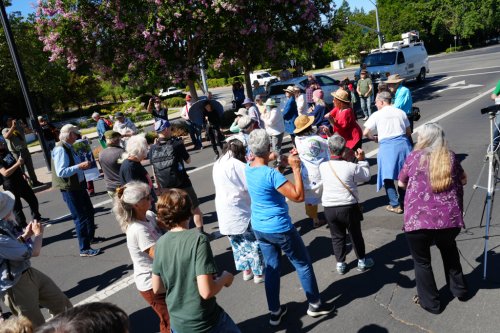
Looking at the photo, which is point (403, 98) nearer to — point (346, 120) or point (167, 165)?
point (346, 120)

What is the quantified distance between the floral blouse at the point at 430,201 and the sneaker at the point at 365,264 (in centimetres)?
111

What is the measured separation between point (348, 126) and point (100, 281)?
4.45 m

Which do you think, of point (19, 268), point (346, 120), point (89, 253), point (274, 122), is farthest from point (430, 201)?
point (274, 122)

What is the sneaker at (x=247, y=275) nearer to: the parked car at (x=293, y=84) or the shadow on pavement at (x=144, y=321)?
the shadow on pavement at (x=144, y=321)

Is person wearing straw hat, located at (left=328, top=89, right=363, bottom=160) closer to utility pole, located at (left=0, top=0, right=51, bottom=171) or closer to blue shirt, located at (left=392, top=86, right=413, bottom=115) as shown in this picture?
blue shirt, located at (left=392, top=86, right=413, bottom=115)

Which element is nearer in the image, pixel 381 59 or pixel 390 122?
pixel 390 122

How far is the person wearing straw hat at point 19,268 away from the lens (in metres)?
3.36

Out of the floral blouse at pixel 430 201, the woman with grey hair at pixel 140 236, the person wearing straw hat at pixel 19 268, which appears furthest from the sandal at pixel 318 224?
the person wearing straw hat at pixel 19 268

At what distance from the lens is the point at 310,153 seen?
5465 millimetres

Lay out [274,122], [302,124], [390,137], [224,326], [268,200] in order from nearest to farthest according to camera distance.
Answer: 1. [224,326]
2. [268,200]
3. [302,124]
4. [390,137]
5. [274,122]

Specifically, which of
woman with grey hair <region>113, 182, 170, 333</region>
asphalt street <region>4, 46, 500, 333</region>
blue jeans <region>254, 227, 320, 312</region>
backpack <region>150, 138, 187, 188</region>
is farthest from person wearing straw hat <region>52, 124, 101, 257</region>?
blue jeans <region>254, 227, 320, 312</region>

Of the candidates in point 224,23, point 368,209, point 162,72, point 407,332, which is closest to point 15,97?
point 162,72

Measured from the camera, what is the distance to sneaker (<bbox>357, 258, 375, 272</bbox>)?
4.61m

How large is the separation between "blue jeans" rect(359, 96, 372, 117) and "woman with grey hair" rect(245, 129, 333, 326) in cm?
1114
